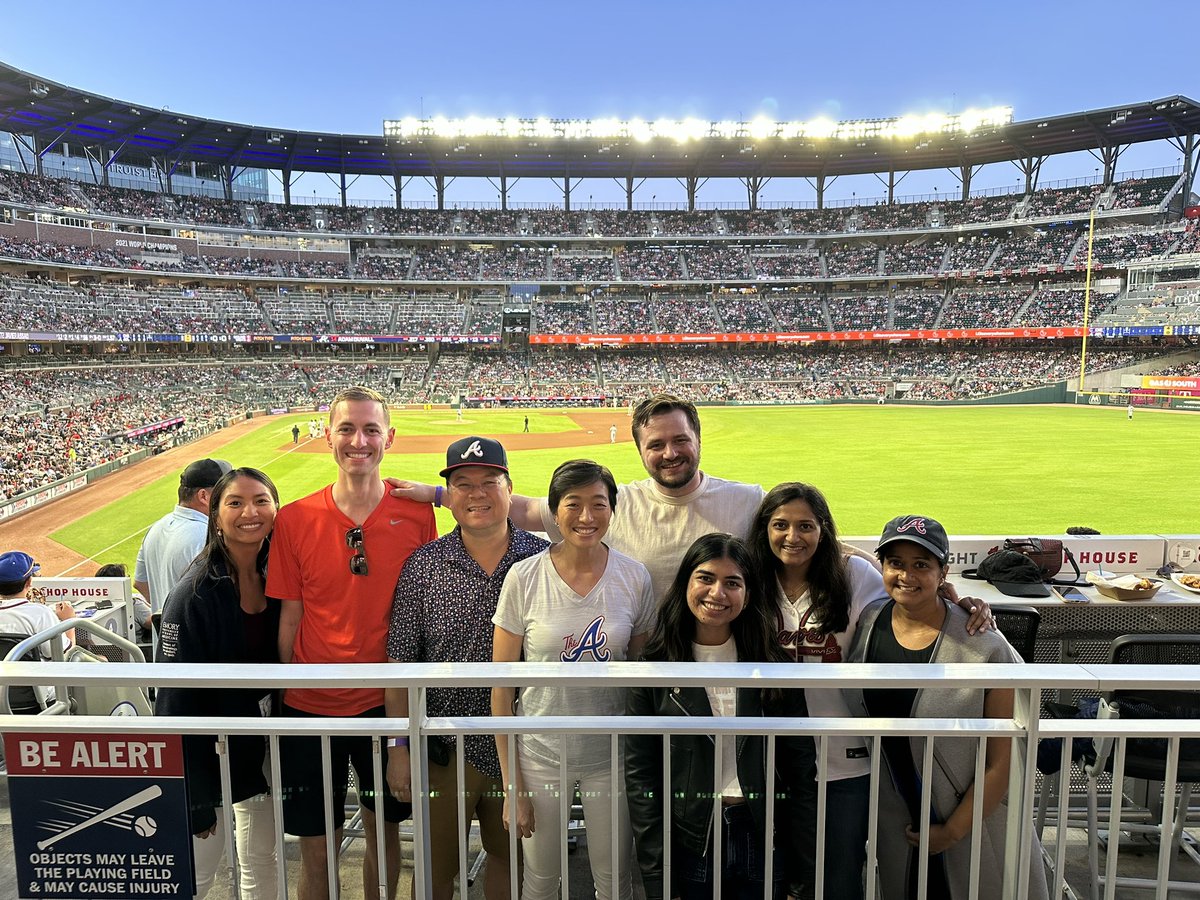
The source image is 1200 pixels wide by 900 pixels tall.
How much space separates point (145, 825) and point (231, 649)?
1014 mm

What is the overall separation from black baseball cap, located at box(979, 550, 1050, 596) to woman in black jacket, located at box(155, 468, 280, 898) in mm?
5210

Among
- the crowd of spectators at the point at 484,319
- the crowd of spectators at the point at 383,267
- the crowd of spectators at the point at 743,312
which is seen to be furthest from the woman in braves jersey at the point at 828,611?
the crowd of spectators at the point at 383,267

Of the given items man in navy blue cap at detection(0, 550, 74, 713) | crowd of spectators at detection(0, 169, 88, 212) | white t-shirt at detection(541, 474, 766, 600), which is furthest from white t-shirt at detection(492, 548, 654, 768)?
crowd of spectators at detection(0, 169, 88, 212)

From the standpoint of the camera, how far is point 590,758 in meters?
3.04

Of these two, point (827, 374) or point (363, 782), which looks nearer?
point (363, 782)

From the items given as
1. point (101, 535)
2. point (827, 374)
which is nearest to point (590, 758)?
point (101, 535)

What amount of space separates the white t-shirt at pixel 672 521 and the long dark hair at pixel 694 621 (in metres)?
0.87

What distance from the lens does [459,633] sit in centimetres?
337

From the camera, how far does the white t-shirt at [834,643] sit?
2.97 meters

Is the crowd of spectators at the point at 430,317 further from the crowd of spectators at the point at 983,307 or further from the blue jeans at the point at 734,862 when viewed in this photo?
the blue jeans at the point at 734,862

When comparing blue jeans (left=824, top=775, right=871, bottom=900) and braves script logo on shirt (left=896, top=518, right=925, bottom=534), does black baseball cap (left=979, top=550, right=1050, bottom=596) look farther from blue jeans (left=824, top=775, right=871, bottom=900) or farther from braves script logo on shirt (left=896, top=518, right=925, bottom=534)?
blue jeans (left=824, top=775, right=871, bottom=900)

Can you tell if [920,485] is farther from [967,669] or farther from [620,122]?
[620,122]

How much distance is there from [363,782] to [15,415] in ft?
146

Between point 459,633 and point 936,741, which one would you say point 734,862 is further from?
point 459,633
